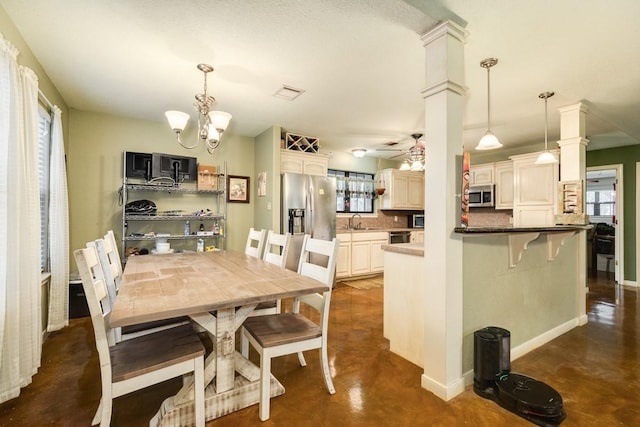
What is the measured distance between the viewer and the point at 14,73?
1.86 meters

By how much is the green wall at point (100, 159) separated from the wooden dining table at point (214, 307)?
219 centimetres

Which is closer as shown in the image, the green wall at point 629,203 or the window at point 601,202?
the green wall at point 629,203

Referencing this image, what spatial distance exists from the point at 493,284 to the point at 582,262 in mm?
1807

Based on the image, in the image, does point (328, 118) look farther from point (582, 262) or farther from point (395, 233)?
point (582, 262)

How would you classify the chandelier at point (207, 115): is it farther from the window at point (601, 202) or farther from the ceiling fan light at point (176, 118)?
the window at point (601, 202)

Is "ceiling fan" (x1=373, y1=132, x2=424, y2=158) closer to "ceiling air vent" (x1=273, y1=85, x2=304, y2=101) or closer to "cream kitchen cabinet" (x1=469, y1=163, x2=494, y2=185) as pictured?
"cream kitchen cabinet" (x1=469, y1=163, x2=494, y2=185)

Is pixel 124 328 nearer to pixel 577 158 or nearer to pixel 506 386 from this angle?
pixel 506 386

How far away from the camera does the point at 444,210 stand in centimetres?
181

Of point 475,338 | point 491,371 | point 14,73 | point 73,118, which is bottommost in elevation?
point 491,371

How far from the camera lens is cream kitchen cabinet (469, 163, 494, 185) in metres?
5.33

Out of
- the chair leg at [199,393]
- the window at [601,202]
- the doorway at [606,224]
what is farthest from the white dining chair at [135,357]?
the window at [601,202]

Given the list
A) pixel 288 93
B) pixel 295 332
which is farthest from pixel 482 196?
pixel 295 332

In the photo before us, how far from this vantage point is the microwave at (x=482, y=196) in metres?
5.30

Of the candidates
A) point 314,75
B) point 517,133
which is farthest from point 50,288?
point 517,133
